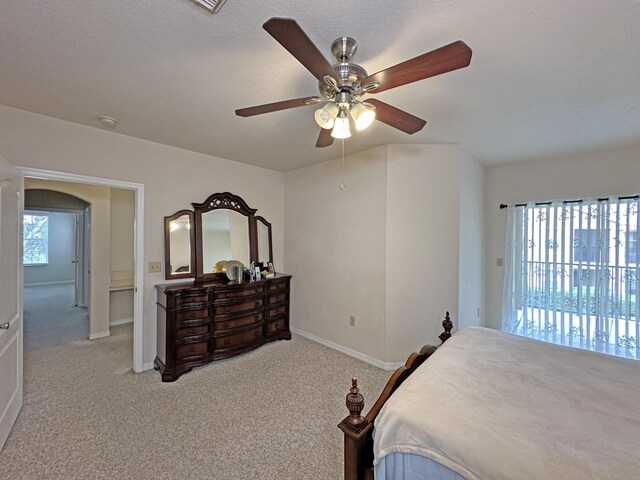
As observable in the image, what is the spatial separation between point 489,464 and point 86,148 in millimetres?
3677

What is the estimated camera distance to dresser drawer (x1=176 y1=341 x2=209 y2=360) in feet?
9.27

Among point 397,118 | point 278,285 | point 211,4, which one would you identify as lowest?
point 278,285

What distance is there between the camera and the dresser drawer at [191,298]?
2818 millimetres

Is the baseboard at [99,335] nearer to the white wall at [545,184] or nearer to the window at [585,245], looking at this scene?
the white wall at [545,184]

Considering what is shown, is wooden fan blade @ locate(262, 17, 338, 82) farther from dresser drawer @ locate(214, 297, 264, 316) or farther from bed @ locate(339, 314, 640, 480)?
dresser drawer @ locate(214, 297, 264, 316)

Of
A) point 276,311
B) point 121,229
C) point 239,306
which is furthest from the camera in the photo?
point 121,229

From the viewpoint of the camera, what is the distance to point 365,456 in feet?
4.17

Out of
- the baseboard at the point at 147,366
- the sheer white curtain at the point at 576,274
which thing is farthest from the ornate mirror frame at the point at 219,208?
the sheer white curtain at the point at 576,274

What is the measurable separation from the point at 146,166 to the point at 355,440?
3.22 metres

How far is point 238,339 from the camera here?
10.7ft

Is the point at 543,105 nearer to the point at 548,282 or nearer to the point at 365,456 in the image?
the point at 548,282

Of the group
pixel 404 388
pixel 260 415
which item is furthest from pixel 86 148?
pixel 404 388

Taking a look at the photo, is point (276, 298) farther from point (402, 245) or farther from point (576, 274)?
point (576, 274)

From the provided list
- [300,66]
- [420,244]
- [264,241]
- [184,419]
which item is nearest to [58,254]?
[264,241]
